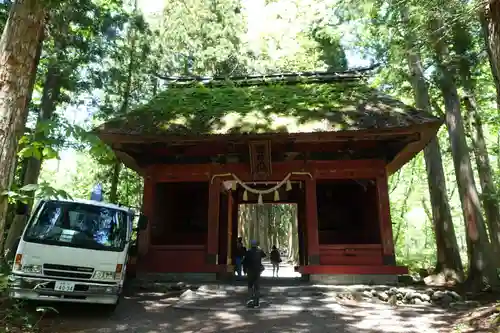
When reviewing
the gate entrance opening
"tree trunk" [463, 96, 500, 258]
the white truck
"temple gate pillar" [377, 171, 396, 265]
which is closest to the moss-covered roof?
"temple gate pillar" [377, 171, 396, 265]

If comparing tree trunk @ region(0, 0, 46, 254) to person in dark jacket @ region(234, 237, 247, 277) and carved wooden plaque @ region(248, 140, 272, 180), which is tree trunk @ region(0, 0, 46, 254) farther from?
person in dark jacket @ region(234, 237, 247, 277)

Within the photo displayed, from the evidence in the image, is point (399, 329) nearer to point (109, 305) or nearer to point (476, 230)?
point (109, 305)

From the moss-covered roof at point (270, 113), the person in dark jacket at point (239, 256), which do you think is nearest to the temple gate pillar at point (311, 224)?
the moss-covered roof at point (270, 113)

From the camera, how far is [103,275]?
6.16m

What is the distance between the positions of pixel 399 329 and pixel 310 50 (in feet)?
65.6

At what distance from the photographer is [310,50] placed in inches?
902

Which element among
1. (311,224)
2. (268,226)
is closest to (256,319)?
(311,224)

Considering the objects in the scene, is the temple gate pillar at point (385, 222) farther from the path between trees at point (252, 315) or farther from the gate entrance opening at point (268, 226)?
the gate entrance opening at point (268, 226)

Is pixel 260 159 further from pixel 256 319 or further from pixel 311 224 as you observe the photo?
pixel 256 319

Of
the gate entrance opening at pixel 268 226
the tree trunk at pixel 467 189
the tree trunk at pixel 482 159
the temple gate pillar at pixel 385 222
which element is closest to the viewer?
the temple gate pillar at pixel 385 222

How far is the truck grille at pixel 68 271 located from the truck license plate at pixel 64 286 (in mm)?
112

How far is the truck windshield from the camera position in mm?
6191

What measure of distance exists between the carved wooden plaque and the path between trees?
3.05 meters

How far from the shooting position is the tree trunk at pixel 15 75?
3.29 metres
